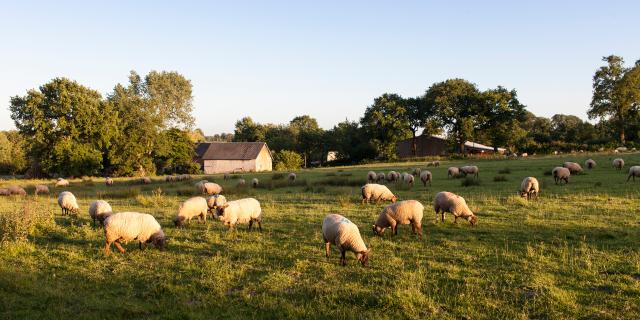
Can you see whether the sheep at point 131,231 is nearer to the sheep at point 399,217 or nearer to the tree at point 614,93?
the sheep at point 399,217

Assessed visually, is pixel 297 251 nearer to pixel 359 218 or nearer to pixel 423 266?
pixel 423 266

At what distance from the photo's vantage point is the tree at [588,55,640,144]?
2422 inches

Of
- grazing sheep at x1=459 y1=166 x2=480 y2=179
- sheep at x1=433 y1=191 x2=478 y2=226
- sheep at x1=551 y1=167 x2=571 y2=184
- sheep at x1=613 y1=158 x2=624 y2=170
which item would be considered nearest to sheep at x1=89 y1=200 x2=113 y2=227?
sheep at x1=433 y1=191 x2=478 y2=226

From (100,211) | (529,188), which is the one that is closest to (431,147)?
(529,188)

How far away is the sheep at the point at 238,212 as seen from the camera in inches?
487

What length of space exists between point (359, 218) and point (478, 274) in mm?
6581

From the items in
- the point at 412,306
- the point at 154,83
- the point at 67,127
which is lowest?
the point at 412,306

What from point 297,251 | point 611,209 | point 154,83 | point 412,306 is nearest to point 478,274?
point 412,306

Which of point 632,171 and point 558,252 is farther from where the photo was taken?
point 632,171

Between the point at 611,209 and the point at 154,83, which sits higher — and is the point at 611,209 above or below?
below

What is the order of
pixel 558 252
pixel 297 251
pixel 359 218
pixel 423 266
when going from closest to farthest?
pixel 423 266 → pixel 558 252 → pixel 297 251 → pixel 359 218

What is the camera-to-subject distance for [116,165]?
57938mm

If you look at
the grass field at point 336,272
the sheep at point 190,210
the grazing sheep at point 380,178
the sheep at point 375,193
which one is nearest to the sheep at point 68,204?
the grass field at point 336,272

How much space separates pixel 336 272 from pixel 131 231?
17.5 ft
